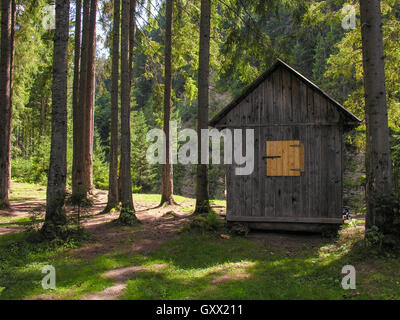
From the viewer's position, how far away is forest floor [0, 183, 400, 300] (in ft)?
18.4

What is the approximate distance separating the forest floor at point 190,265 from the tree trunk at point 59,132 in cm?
94

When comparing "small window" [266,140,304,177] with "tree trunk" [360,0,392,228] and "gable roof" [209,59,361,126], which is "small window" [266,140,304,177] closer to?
"gable roof" [209,59,361,126]

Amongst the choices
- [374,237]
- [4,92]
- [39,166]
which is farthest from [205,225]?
[39,166]

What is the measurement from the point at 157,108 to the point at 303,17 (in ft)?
27.2

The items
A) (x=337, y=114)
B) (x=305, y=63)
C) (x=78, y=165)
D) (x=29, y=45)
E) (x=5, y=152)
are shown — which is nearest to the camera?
(x=337, y=114)

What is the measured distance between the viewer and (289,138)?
10.2 m

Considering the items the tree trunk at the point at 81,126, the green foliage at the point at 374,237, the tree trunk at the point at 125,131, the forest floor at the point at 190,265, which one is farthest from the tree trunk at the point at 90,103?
the green foliage at the point at 374,237

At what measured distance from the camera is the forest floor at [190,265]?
5.61m

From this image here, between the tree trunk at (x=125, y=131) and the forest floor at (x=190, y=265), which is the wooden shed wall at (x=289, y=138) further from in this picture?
the tree trunk at (x=125, y=131)

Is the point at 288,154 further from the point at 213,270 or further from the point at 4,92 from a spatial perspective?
the point at 4,92

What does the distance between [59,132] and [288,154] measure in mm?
6519

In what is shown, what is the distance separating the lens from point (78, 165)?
14.5m
